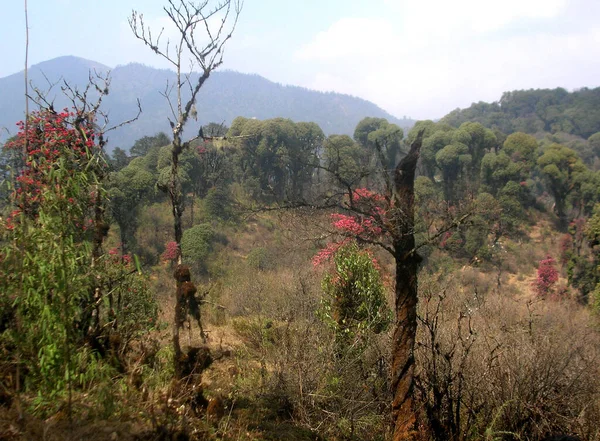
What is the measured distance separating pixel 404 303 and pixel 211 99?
15328cm

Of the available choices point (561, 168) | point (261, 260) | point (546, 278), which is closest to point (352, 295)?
point (261, 260)

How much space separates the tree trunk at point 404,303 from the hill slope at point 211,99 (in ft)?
338

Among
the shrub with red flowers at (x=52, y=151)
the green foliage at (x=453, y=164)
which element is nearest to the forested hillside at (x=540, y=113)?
the green foliage at (x=453, y=164)

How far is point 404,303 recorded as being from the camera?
13.1 feet

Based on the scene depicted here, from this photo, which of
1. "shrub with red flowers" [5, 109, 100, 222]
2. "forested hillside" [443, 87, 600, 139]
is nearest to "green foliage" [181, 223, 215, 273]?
"shrub with red flowers" [5, 109, 100, 222]

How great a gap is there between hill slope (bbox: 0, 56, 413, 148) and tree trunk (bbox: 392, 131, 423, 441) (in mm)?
102907

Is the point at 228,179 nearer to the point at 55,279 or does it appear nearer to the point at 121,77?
the point at 55,279

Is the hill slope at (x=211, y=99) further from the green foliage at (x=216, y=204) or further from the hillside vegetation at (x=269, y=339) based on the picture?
the hillside vegetation at (x=269, y=339)

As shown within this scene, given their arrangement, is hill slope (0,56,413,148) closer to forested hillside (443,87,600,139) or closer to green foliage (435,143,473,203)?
forested hillside (443,87,600,139)

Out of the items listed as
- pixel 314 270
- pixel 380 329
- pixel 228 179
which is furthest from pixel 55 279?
pixel 228 179

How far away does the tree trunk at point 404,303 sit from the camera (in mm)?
3924

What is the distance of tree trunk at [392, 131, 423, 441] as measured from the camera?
3.92 meters

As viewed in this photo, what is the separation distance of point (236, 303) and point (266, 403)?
6733mm

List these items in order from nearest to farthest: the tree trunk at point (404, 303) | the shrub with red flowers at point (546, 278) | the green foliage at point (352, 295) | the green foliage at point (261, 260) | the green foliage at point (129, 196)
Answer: the tree trunk at point (404, 303)
the green foliage at point (352, 295)
the green foliage at point (129, 196)
the green foliage at point (261, 260)
the shrub with red flowers at point (546, 278)
